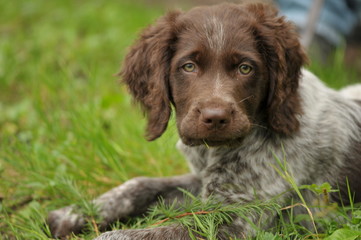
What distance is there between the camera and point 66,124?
5035mm

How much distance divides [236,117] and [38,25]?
18.1 ft

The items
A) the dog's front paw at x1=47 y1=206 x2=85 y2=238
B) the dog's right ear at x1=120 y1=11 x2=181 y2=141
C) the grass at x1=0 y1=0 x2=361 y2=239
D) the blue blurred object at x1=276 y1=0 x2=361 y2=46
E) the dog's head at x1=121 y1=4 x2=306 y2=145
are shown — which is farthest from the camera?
the blue blurred object at x1=276 y1=0 x2=361 y2=46

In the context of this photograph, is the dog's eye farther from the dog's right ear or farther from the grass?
the grass

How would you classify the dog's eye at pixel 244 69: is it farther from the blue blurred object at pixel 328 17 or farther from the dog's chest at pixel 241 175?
the blue blurred object at pixel 328 17

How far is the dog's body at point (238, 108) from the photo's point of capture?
122 inches

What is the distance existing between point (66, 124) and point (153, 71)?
6.27 feet

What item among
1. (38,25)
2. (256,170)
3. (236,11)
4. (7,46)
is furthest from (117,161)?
(38,25)

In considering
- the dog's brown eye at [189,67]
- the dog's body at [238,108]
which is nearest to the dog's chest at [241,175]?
the dog's body at [238,108]

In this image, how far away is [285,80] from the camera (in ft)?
10.6

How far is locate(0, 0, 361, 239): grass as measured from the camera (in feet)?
12.5

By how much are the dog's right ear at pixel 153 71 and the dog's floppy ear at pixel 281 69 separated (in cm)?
59

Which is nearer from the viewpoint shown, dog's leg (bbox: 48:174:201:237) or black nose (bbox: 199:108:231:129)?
black nose (bbox: 199:108:231:129)

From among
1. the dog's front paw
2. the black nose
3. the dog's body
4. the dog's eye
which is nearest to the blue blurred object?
the dog's body

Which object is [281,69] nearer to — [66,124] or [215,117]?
[215,117]
